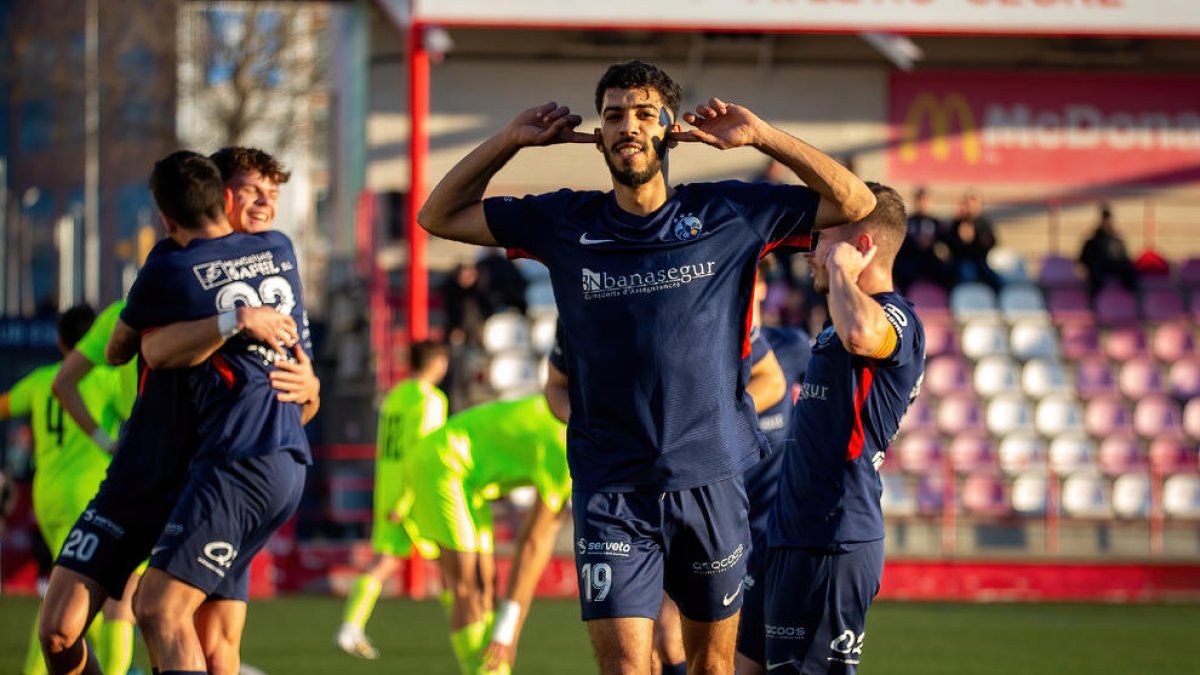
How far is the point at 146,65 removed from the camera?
4278 cm

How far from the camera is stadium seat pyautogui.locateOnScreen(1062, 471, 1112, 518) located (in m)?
19.7

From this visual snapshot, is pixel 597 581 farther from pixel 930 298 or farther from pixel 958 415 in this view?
pixel 930 298

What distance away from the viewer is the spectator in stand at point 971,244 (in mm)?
21328

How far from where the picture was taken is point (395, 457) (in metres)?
13.5

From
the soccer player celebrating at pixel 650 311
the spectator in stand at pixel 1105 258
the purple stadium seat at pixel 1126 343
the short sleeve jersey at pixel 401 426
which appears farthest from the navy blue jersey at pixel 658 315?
the spectator in stand at pixel 1105 258

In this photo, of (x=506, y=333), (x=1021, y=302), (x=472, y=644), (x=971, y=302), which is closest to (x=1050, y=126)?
(x=1021, y=302)

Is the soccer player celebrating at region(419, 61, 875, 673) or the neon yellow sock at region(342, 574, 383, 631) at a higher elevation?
the soccer player celebrating at region(419, 61, 875, 673)

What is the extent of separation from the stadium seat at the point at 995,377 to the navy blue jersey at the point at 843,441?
14485mm

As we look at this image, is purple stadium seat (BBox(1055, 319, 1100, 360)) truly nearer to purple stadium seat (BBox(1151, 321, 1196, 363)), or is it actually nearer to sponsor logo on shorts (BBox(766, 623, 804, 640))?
purple stadium seat (BBox(1151, 321, 1196, 363))

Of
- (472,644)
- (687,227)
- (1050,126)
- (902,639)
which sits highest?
(1050,126)

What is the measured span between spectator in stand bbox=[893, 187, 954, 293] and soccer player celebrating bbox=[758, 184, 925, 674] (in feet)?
46.1

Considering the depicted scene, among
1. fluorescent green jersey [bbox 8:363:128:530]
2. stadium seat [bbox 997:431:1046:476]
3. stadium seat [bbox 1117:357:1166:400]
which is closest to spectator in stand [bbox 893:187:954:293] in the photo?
stadium seat [bbox 997:431:1046:476]

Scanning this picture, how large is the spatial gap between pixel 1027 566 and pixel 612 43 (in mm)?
8088

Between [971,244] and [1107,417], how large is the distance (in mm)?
2372
